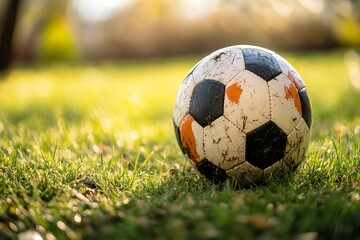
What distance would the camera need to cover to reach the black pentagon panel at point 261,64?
3068mm

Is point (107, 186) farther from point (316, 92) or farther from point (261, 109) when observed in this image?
point (316, 92)

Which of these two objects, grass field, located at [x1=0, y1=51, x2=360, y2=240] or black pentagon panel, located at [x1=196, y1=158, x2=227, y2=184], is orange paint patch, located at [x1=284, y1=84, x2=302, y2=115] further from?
black pentagon panel, located at [x1=196, y1=158, x2=227, y2=184]

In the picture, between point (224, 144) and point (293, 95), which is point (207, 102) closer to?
point (224, 144)

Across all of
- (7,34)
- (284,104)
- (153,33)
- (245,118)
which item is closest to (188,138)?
(245,118)

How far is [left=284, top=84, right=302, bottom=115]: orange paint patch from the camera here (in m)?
3.06

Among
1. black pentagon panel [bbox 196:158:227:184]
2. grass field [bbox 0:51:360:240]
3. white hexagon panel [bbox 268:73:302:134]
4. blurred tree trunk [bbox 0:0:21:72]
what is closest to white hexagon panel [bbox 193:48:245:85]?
white hexagon panel [bbox 268:73:302:134]

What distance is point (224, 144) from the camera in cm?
301

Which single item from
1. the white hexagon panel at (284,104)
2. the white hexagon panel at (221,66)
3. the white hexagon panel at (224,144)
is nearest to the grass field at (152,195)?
the white hexagon panel at (224,144)

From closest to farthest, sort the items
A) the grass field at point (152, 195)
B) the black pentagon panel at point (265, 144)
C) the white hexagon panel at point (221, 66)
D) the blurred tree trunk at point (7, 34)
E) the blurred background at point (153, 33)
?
the grass field at point (152, 195)
the black pentagon panel at point (265, 144)
the white hexagon panel at point (221, 66)
the blurred tree trunk at point (7, 34)
the blurred background at point (153, 33)

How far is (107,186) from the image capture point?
3111mm

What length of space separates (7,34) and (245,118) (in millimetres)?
10040

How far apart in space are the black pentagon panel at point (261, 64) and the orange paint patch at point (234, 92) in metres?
0.16

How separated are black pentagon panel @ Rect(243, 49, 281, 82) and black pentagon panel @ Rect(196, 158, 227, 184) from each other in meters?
0.68

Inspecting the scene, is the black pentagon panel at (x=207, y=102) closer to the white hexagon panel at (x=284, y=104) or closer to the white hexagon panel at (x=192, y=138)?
the white hexagon panel at (x=192, y=138)
